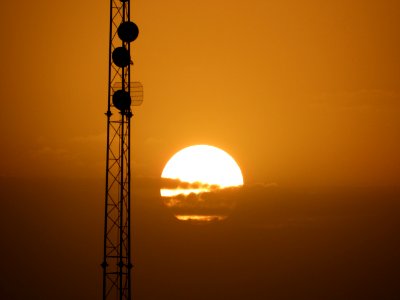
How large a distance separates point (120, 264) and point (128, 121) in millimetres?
8582

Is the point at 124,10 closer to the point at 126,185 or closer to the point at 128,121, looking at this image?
the point at 128,121

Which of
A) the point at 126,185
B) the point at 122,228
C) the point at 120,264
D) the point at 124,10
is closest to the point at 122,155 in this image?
the point at 126,185

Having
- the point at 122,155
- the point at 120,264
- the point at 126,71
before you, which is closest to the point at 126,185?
the point at 122,155

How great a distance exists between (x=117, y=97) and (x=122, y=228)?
7812mm

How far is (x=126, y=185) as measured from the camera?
3316cm

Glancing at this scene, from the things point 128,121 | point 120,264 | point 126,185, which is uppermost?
point 128,121

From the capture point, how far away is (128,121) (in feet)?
108

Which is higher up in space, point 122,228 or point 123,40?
point 123,40

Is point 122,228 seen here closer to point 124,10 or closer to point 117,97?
point 117,97

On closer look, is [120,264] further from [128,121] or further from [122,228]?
[128,121]

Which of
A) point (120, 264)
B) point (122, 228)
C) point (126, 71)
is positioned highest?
point (126, 71)

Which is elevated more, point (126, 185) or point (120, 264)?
point (126, 185)

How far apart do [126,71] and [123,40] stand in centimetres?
190

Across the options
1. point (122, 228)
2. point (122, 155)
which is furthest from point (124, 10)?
point (122, 228)
